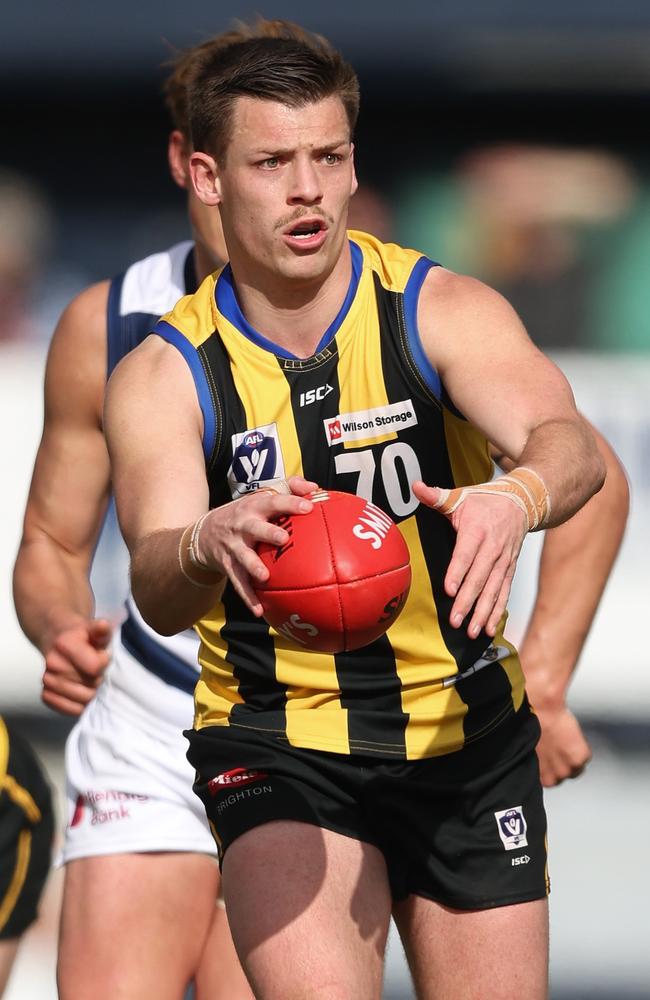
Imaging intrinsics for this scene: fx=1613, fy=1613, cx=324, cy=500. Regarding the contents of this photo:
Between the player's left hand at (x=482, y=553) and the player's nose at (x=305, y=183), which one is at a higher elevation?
the player's nose at (x=305, y=183)

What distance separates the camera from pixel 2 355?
31.4ft

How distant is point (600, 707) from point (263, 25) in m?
5.56

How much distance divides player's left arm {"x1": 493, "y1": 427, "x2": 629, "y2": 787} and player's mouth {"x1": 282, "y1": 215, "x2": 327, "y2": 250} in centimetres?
107

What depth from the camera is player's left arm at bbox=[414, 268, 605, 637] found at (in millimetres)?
2809

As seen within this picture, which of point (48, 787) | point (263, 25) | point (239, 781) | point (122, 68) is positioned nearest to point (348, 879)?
point (239, 781)

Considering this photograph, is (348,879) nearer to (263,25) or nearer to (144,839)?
(144,839)

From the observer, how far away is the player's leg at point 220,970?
4230mm

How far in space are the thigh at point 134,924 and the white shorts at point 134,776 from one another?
5cm

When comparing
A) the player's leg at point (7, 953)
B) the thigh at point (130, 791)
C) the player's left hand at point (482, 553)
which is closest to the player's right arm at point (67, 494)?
the thigh at point (130, 791)

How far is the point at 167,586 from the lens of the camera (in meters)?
3.13

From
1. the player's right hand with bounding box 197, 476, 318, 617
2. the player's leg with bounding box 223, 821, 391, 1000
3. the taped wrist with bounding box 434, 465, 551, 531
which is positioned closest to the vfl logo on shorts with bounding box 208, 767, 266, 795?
the player's leg with bounding box 223, 821, 391, 1000

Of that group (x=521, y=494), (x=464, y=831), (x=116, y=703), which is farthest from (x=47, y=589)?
(x=521, y=494)

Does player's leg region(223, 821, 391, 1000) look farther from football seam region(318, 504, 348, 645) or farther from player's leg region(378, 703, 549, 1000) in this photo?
football seam region(318, 504, 348, 645)

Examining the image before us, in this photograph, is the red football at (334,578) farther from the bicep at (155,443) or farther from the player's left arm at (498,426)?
the bicep at (155,443)
